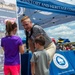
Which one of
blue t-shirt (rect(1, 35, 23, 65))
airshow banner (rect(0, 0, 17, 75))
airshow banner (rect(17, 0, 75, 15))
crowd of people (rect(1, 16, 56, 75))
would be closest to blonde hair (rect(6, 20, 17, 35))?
crowd of people (rect(1, 16, 56, 75))

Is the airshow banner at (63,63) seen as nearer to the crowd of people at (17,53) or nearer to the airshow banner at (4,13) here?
the airshow banner at (4,13)

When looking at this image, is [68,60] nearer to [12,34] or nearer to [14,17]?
[14,17]

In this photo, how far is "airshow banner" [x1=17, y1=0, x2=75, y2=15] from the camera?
6008 millimetres

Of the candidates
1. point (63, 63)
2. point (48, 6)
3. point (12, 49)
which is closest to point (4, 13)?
point (12, 49)

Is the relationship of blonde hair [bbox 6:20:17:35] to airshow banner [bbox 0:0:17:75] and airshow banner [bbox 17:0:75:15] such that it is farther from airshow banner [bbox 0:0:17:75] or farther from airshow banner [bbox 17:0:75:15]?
airshow banner [bbox 17:0:75:15]

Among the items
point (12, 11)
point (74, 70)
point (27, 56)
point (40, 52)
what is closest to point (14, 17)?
point (12, 11)

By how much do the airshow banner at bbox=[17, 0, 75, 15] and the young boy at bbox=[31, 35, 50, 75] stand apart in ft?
6.56

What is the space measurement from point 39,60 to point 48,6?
280 cm

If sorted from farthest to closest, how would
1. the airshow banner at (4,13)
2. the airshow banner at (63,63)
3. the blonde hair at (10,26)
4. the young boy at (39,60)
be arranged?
the airshow banner at (63,63), the airshow banner at (4,13), the blonde hair at (10,26), the young boy at (39,60)

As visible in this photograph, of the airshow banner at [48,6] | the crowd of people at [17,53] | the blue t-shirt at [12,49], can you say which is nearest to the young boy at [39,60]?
the crowd of people at [17,53]

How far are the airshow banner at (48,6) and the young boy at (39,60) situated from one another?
200 cm

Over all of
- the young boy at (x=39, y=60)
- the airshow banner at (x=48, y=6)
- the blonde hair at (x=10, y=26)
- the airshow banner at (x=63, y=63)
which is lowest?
the airshow banner at (x=63, y=63)

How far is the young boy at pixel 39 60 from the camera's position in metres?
3.98

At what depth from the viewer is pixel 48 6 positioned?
656 cm
